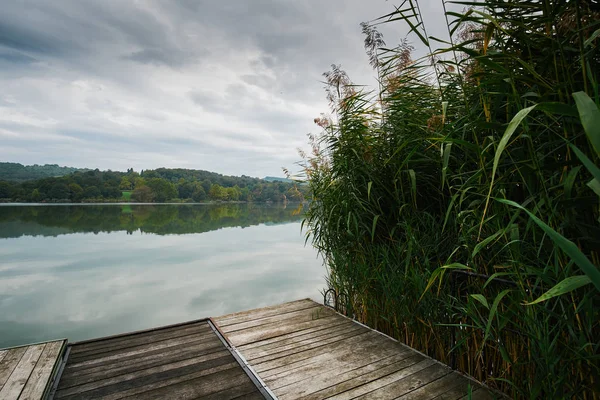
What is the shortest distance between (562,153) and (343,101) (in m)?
1.75

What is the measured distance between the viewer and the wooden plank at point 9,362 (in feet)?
5.64

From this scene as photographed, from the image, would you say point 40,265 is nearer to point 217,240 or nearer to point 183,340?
point 217,240

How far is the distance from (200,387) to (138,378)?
419 mm

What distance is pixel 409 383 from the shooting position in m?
1.69

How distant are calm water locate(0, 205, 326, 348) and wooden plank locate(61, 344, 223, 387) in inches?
60.8

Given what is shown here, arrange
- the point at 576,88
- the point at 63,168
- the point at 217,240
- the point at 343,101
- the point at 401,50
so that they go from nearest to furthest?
the point at 576,88
the point at 401,50
the point at 343,101
the point at 217,240
the point at 63,168

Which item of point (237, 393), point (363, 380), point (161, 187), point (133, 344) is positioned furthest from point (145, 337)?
point (161, 187)

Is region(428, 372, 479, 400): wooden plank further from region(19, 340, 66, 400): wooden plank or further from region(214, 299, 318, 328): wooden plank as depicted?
region(19, 340, 66, 400): wooden plank

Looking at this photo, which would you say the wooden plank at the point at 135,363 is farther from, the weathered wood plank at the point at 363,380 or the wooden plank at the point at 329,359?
the weathered wood plank at the point at 363,380

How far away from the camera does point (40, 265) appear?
9773 mm

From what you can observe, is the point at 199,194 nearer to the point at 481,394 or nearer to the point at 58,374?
the point at 58,374

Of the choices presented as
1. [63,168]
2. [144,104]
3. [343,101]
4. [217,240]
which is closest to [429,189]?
[343,101]

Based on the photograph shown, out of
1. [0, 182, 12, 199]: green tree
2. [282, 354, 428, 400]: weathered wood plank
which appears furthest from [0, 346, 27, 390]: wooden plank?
[0, 182, 12, 199]: green tree

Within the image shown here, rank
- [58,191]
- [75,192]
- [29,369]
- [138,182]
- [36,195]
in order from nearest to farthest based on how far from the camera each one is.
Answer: [29,369] < [36,195] < [58,191] < [75,192] < [138,182]
